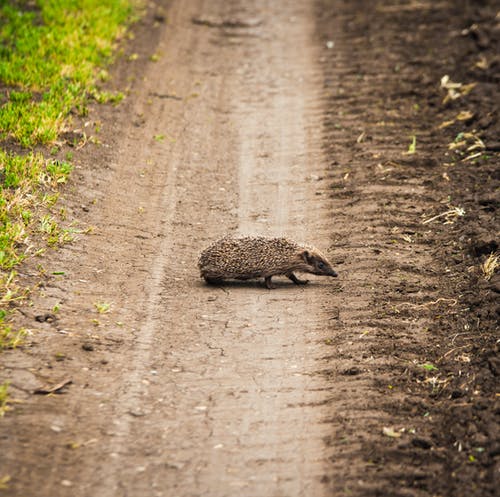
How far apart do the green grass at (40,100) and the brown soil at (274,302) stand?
331 millimetres

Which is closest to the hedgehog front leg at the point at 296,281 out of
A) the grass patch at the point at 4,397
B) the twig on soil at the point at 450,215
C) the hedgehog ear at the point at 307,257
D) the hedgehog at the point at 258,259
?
the hedgehog at the point at 258,259

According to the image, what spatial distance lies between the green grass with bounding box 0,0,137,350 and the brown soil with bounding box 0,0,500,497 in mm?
331

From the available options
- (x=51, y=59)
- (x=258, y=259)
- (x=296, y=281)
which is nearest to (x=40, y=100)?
(x=51, y=59)

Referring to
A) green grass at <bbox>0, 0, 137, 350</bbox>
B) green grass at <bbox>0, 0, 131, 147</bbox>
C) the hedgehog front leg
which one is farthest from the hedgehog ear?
green grass at <bbox>0, 0, 131, 147</bbox>

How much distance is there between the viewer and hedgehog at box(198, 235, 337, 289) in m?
8.91

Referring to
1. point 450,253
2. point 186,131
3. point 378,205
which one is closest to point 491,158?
point 378,205

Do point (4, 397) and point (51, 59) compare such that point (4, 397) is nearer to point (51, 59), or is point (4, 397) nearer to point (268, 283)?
point (268, 283)

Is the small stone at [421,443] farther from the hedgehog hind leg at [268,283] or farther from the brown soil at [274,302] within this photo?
the hedgehog hind leg at [268,283]

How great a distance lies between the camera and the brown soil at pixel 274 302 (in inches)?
241

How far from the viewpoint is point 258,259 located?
9.02m

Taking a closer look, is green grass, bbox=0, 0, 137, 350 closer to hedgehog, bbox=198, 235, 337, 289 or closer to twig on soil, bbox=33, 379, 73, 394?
twig on soil, bbox=33, 379, 73, 394

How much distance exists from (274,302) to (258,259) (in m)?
0.58

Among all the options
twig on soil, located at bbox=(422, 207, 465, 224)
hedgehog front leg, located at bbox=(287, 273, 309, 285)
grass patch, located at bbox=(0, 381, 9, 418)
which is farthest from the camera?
twig on soil, located at bbox=(422, 207, 465, 224)

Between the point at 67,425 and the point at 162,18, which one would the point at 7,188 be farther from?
the point at 162,18
